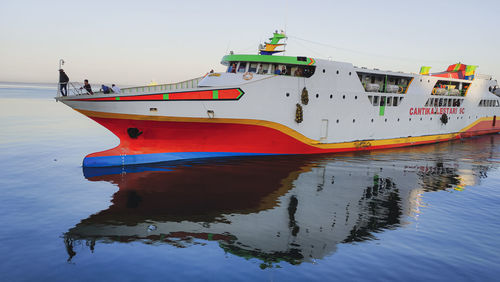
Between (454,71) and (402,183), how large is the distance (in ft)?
85.2

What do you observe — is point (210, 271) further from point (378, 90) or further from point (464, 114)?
point (464, 114)

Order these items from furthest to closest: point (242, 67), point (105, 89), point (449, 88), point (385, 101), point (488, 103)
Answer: point (488, 103) < point (449, 88) < point (385, 101) < point (242, 67) < point (105, 89)

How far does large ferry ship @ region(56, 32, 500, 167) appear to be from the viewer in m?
17.2

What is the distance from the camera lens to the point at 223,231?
33.5 feet

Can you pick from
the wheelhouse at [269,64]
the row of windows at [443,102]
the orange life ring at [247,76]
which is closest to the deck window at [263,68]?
the wheelhouse at [269,64]

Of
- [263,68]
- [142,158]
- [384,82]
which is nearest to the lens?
[142,158]

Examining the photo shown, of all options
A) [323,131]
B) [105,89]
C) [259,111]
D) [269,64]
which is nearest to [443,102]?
[323,131]

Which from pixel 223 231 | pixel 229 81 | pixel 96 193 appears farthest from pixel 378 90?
pixel 96 193

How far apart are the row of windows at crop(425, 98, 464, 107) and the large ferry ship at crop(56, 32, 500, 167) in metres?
3.39

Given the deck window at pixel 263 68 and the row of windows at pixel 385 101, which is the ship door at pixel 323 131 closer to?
Result: the row of windows at pixel 385 101

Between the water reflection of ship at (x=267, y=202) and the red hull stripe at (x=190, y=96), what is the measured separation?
158 inches

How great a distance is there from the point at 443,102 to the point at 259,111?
22.3 metres

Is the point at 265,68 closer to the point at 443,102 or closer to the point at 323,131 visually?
the point at 323,131

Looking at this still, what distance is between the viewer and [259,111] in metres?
18.9
